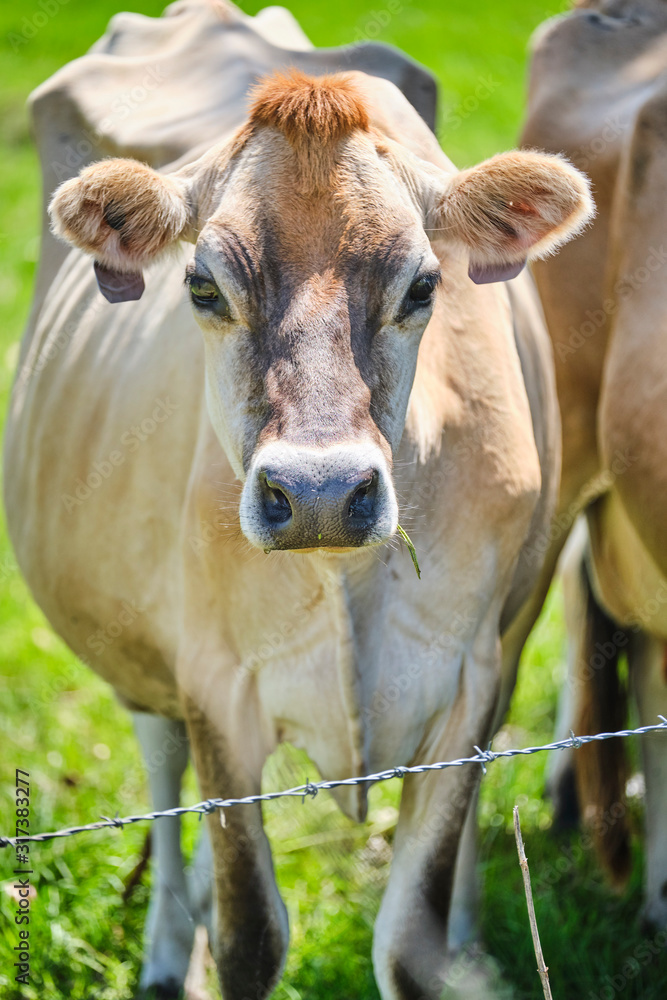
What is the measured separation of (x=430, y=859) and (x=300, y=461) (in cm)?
115

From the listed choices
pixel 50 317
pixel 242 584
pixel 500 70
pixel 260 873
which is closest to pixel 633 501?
pixel 242 584

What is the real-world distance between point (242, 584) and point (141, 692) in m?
0.88

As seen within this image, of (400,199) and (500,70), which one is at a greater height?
(500,70)

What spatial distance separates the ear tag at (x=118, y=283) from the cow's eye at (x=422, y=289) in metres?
0.69

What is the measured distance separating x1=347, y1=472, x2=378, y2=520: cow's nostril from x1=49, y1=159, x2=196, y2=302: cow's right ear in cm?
→ 82

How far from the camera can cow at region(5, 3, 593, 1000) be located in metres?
2.27

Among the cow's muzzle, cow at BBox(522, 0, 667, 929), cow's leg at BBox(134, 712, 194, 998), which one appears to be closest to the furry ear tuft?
A: the cow's muzzle

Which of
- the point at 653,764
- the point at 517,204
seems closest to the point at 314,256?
the point at 517,204

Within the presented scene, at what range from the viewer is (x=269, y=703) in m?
2.74

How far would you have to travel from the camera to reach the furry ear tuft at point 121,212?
243cm

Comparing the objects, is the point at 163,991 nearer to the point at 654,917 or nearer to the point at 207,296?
the point at 654,917

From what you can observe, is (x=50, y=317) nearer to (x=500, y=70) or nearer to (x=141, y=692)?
(x=141, y=692)

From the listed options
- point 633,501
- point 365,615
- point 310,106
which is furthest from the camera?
point 633,501

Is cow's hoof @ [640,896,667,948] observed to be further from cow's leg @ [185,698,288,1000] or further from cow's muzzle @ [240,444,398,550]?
cow's muzzle @ [240,444,398,550]
